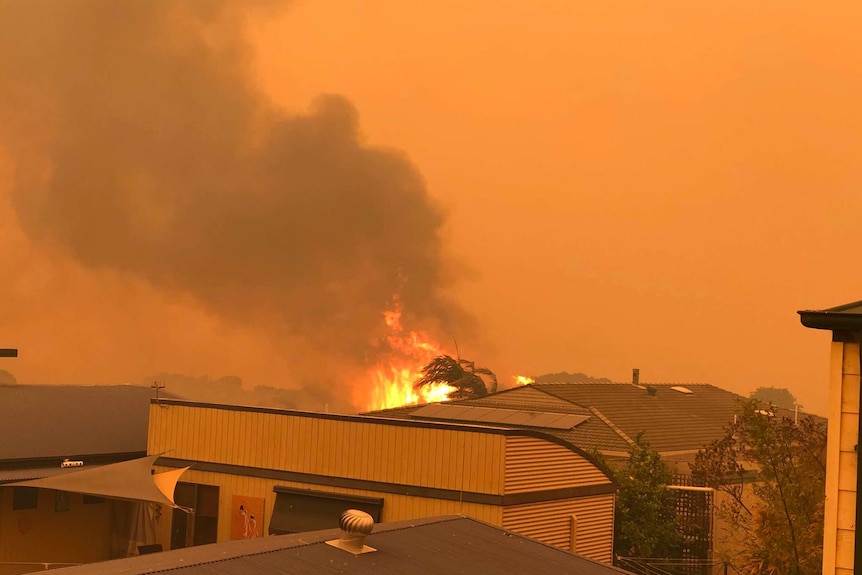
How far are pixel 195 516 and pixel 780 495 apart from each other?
1416cm

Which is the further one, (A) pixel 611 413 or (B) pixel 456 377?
(B) pixel 456 377

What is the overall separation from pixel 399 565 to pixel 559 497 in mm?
10051

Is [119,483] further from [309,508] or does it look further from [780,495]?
[780,495]

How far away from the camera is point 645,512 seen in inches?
1083

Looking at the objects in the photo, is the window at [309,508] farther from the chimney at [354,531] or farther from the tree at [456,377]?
the tree at [456,377]

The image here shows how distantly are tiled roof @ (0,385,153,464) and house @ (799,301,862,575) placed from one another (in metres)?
20.4

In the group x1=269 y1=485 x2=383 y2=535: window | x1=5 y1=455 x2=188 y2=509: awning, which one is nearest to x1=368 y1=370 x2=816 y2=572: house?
x1=269 y1=485 x2=383 y2=535: window

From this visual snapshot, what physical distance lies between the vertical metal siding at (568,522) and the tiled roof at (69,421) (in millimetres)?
12228

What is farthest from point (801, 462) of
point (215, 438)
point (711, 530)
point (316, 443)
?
point (215, 438)

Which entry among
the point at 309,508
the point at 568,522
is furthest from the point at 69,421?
the point at 568,522

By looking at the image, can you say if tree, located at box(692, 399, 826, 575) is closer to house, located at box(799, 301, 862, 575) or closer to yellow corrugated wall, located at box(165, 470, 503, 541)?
yellow corrugated wall, located at box(165, 470, 503, 541)

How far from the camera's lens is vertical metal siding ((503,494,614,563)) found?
67.8ft

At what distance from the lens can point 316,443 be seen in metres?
22.6

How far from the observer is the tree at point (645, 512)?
27.0 metres
